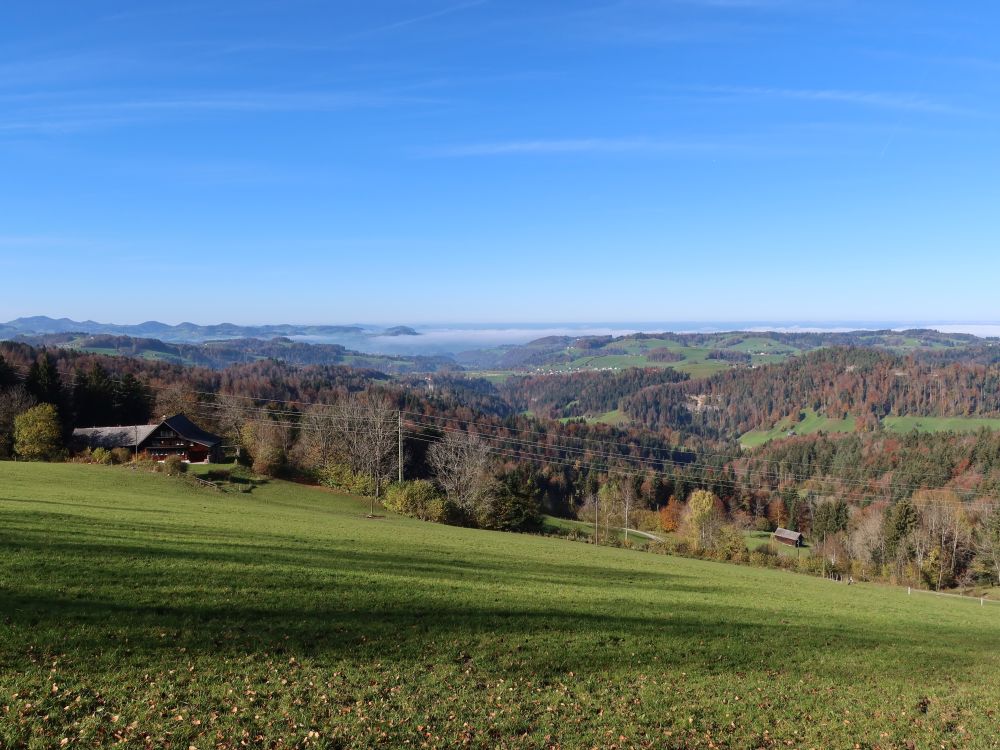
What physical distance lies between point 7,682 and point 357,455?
6814 centimetres

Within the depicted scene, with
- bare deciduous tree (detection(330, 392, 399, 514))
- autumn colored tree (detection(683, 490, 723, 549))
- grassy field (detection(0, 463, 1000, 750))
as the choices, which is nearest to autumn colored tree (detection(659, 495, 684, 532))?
autumn colored tree (detection(683, 490, 723, 549))

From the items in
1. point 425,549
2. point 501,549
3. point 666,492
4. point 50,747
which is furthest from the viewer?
point 666,492

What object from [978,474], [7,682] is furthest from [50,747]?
[978,474]

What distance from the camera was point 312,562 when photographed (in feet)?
74.0

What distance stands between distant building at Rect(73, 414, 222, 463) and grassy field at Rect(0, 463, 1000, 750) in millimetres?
47184

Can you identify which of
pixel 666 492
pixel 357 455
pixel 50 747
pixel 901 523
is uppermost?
pixel 50 747

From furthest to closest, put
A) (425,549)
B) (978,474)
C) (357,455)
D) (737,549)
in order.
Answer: (978,474) → (357,455) → (737,549) → (425,549)

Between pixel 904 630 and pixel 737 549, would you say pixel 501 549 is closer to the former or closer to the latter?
pixel 904 630

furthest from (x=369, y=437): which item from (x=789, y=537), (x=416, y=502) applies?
(x=789, y=537)

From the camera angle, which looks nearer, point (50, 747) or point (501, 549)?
point (50, 747)

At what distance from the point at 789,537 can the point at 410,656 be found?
120570mm

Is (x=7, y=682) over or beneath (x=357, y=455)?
over

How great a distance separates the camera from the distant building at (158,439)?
69.9 meters

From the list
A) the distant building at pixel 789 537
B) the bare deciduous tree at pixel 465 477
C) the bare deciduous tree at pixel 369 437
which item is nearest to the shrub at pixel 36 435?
the bare deciduous tree at pixel 369 437
